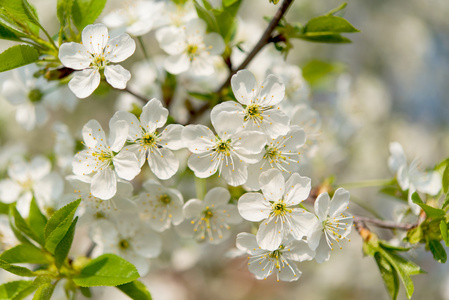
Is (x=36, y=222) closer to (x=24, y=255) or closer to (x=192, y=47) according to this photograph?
(x=24, y=255)

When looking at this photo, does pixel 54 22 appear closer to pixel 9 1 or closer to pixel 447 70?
pixel 9 1

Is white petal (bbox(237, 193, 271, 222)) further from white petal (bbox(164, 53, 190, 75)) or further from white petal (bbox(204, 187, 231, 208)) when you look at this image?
white petal (bbox(164, 53, 190, 75))

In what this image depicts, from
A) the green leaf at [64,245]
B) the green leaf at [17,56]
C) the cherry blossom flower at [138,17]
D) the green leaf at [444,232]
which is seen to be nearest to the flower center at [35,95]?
the cherry blossom flower at [138,17]

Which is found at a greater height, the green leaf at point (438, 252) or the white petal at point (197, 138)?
the white petal at point (197, 138)

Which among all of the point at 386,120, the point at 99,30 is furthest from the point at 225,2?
the point at 386,120

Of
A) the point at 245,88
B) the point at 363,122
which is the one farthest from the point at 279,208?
the point at 363,122

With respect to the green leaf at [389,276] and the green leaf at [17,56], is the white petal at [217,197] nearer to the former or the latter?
the green leaf at [389,276]
